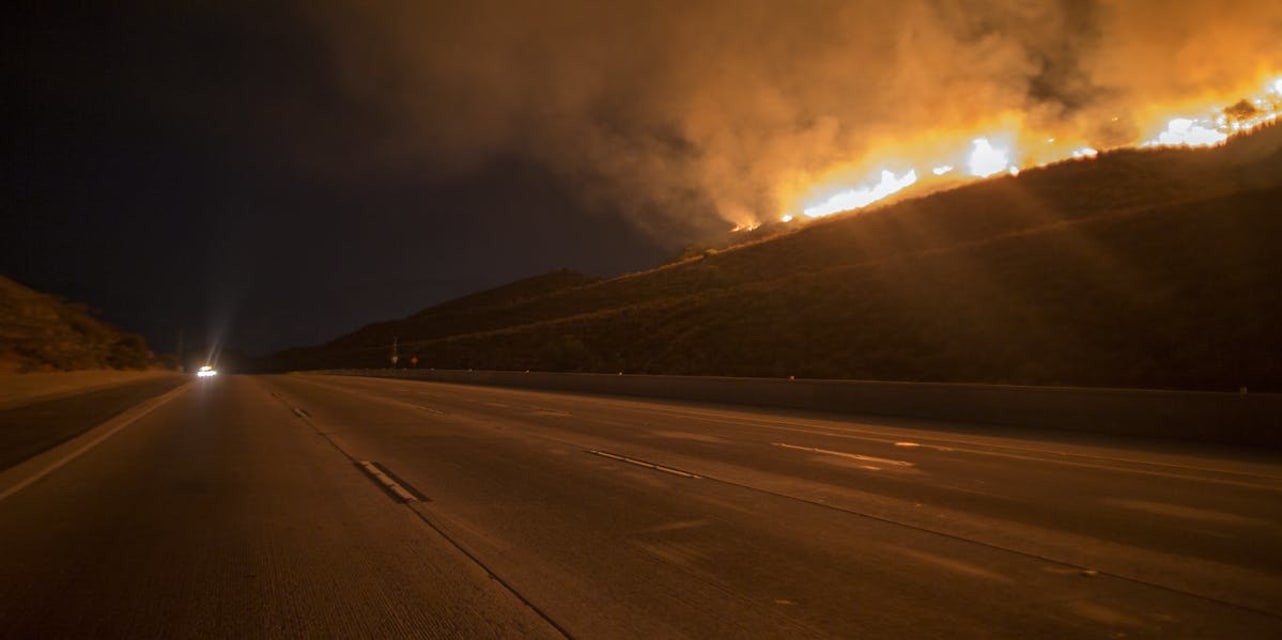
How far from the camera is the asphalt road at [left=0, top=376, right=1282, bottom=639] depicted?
550 cm

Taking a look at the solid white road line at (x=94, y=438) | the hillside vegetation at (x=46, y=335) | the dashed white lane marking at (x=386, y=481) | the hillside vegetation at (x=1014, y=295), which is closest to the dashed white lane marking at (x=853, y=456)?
the dashed white lane marking at (x=386, y=481)

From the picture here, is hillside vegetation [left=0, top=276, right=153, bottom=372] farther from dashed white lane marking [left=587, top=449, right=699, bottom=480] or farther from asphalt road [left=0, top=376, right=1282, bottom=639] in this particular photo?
dashed white lane marking [left=587, top=449, right=699, bottom=480]

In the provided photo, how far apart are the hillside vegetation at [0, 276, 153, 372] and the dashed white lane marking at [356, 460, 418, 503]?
3607cm

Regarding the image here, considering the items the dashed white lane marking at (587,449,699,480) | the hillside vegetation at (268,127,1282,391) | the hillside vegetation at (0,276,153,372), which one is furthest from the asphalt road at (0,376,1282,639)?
the hillside vegetation at (0,276,153,372)

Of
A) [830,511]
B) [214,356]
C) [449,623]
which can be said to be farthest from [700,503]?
[214,356]

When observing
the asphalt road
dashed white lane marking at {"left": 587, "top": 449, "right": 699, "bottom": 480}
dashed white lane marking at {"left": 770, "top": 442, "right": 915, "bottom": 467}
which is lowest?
the asphalt road

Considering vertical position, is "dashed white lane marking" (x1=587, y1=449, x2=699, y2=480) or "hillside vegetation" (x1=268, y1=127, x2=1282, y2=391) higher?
"hillside vegetation" (x1=268, y1=127, x2=1282, y2=391)

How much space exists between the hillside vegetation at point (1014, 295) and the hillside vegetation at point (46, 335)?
94.9 ft

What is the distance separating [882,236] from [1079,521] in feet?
216

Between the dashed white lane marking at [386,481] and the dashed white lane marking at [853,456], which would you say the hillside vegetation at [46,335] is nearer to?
the dashed white lane marking at [386,481]

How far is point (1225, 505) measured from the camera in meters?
9.60

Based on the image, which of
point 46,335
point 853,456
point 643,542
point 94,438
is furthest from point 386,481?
point 46,335

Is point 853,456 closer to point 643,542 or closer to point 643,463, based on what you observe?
point 643,463

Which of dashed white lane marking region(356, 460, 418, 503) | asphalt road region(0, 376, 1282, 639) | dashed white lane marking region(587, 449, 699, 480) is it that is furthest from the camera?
dashed white lane marking region(587, 449, 699, 480)
